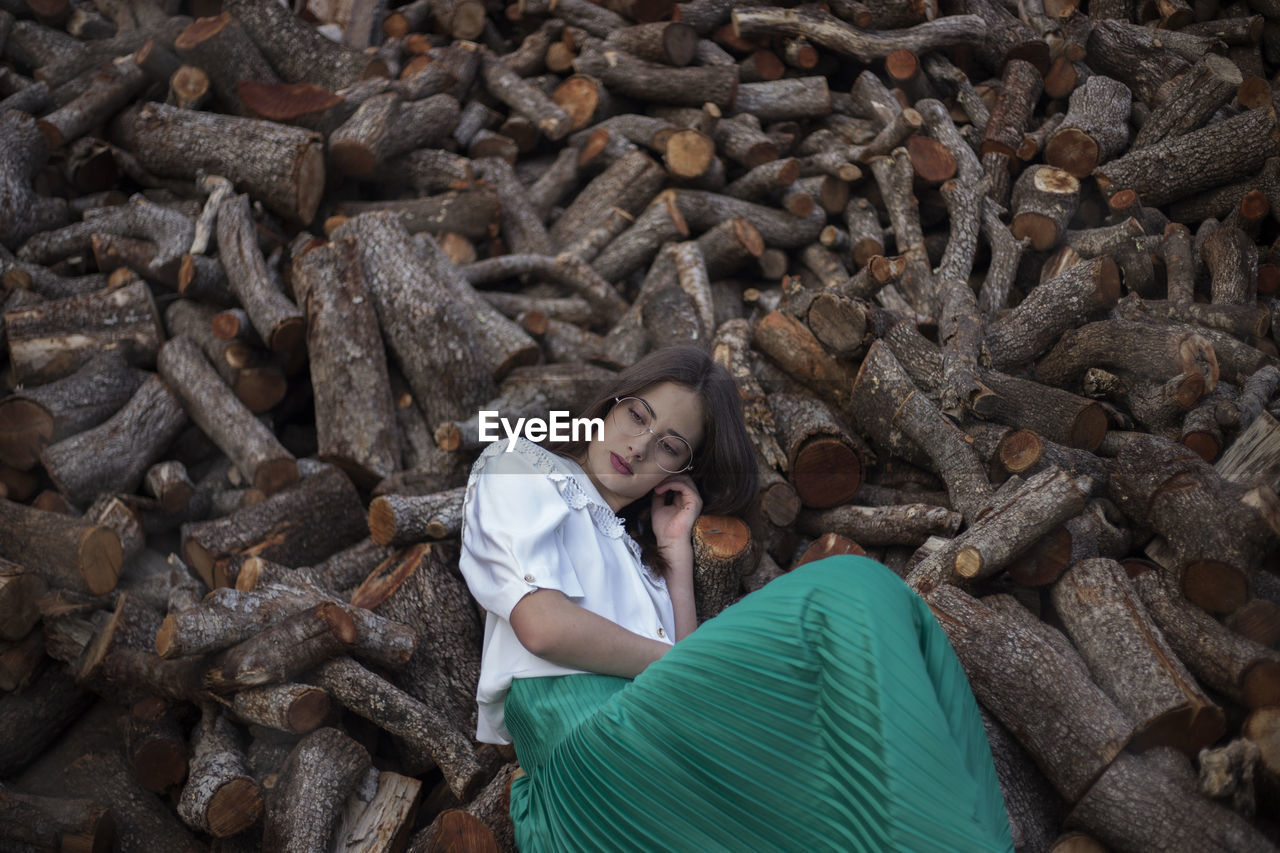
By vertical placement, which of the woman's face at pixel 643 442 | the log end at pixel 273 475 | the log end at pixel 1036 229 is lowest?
the log end at pixel 273 475

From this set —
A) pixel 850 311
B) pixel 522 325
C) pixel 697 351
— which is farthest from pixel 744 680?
pixel 522 325

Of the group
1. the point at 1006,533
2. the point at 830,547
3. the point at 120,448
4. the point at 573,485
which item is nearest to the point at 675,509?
the point at 573,485

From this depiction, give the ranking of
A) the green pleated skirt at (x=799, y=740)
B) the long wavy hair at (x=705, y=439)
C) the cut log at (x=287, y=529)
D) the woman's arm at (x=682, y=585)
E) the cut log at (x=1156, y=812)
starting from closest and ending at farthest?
the green pleated skirt at (x=799, y=740), the cut log at (x=1156, y=812), the woman's arm at (x=682, y=585), the long wavy hair at (x=705, y=439), the cut log at (x=287, y=529)

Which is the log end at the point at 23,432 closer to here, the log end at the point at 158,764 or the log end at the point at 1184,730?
the log end at the point at 158,764

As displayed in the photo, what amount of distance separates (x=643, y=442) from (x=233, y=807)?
1.54m

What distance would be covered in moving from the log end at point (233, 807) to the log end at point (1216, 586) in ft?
8.96

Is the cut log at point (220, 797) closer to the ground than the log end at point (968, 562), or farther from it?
closer to the ground

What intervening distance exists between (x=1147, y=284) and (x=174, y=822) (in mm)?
4351

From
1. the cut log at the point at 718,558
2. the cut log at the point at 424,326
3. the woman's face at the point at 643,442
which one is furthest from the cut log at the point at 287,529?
the cut log at the point at 718,558

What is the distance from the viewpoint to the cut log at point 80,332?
12.6 ft

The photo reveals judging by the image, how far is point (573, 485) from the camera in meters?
2.56

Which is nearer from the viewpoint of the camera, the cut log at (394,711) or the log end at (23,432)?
the cut log at (394,711)

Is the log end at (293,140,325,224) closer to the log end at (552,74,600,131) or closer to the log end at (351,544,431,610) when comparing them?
the log end at (552,74,600,131)

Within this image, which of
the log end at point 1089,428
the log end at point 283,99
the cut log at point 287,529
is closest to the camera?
the log end at point 1089,428
